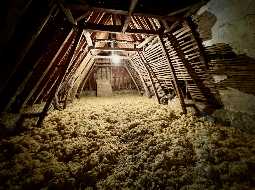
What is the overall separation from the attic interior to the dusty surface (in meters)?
0.01

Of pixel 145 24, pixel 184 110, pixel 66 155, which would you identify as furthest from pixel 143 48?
pixel 66 155

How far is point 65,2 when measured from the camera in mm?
2789

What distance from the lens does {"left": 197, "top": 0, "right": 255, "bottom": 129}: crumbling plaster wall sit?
260cm

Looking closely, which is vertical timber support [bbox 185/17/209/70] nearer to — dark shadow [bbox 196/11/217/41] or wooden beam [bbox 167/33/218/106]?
dark shadow [bbox 196/11/217/41]

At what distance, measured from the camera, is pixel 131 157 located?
2834mm

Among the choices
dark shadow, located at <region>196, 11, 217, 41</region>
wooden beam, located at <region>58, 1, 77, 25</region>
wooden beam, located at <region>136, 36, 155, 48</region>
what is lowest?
dark shadow, located at <region>196, 11, 217, 41</region>

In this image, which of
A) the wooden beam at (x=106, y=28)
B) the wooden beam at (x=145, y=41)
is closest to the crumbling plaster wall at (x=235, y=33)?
the wooden beam at (x=106, y=28)

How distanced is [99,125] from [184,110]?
1.99 m

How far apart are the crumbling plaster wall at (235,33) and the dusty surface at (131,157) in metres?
0.33

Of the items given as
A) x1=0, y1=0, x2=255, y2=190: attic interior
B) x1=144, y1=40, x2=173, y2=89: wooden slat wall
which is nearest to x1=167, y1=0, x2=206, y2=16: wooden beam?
x1=0, y1=0, x2=255, y2=190: attic interior

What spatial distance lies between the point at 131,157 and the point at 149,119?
1.87 meters

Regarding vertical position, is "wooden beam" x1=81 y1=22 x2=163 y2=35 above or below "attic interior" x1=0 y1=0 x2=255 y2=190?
above

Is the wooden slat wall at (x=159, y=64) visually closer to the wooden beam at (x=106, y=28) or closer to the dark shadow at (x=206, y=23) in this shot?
the wooden beam at (x=106, y=28)

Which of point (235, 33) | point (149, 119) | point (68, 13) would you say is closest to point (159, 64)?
point (149, 119)
